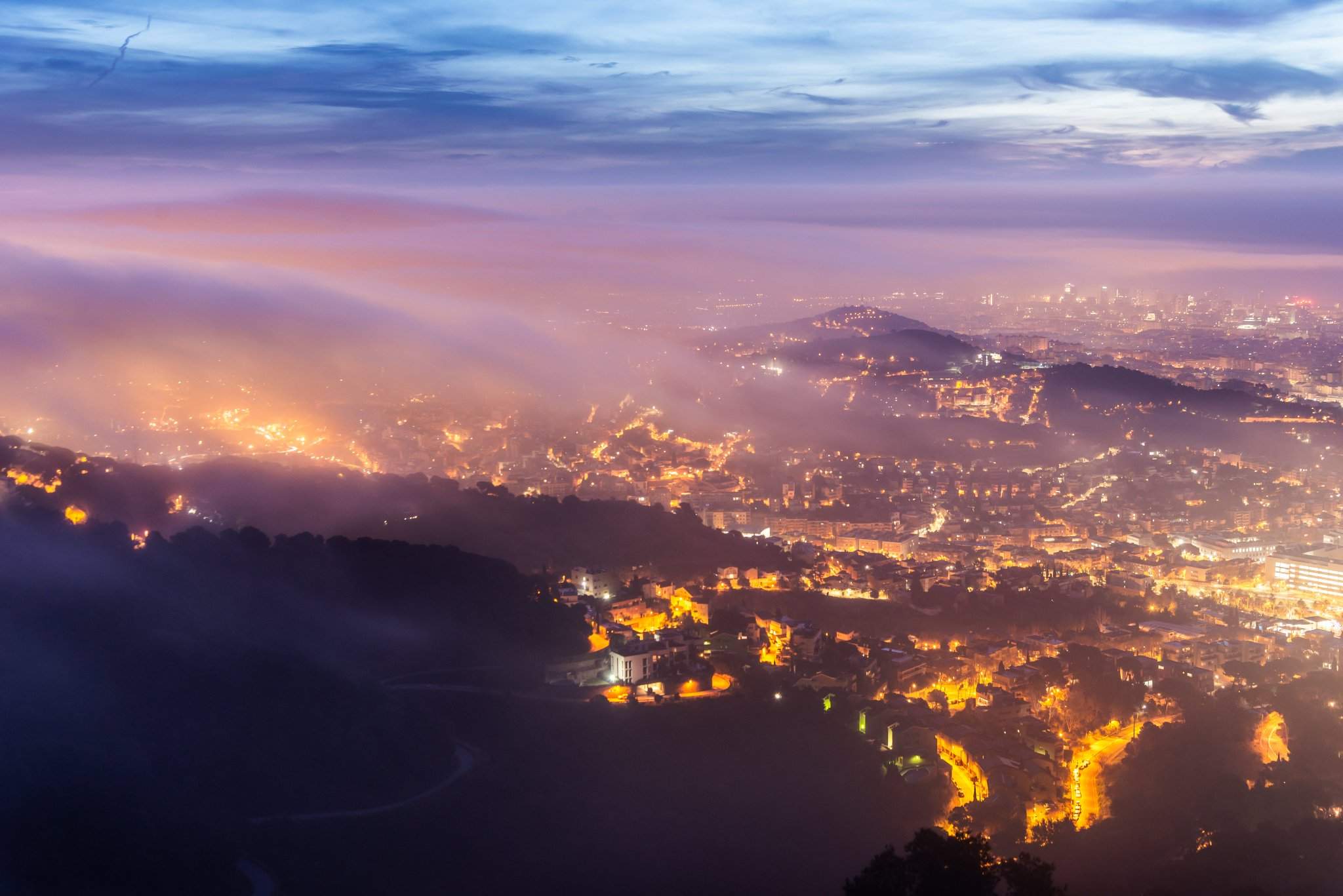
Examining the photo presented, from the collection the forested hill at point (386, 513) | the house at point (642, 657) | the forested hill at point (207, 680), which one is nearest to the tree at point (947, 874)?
the forested hill at point (207, 680)

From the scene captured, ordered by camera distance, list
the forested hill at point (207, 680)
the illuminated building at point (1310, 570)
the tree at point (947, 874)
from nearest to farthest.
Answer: the tree at point (947, 874) → the forested hill at point (207, 680) → the illuminated building at point (1310, 570)

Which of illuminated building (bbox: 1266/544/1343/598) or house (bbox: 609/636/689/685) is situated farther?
illuminated building (bbox: 1266/544/1343/598)

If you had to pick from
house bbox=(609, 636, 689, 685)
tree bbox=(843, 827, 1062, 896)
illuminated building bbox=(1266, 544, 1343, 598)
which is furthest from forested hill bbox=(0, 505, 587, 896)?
illuminated building bbox=(1266, 544, 1343, 598)

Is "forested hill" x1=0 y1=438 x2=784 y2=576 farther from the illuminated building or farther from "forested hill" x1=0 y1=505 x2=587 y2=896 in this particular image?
the illuminated building

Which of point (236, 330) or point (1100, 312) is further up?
point (236, 330)

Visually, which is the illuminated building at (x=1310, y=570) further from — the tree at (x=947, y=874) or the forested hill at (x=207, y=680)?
the tree at (x=947, y=874)

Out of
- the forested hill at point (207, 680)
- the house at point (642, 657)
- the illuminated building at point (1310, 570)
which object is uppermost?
the forested hill at point (207, 680)

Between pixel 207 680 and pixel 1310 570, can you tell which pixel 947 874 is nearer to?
pixel 207 680

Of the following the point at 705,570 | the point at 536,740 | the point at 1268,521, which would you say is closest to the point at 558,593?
the point at 705,570

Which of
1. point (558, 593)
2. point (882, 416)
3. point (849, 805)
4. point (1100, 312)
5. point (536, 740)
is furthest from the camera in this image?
point (1100, 312)

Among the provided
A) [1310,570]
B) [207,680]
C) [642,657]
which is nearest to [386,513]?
[642,657]

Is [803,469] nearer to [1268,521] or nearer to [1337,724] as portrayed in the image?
[1268,521]
